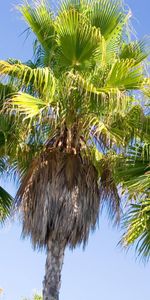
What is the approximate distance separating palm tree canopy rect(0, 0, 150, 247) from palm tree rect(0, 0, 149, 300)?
15mm

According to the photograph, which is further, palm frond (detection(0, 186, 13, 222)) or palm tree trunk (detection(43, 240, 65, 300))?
palm frond (detection(0, 186, 13, 222))

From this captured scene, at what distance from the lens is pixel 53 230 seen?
9570 mm

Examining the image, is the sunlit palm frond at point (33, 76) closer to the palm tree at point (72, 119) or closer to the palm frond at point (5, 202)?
the palm tree at point (72, 119)

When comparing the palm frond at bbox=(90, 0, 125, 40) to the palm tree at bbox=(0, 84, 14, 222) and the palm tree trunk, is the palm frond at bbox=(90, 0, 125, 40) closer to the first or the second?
the palm tree at bbox=(0, 84, 14, 222)

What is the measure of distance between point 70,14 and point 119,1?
99 cm

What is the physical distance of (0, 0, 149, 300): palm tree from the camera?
9609 millimetres

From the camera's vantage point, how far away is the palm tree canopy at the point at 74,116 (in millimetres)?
9633

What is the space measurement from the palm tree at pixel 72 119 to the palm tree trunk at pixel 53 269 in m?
0.01

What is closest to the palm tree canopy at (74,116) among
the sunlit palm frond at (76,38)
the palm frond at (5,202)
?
the sunlit palm frond at (76,38)

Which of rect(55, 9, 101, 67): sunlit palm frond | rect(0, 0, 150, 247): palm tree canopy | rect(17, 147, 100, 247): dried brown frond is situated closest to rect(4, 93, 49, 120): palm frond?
rect(0, 0, 150, 247): palm tree canopy

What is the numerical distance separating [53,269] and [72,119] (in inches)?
89.1

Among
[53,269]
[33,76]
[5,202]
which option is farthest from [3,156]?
[53,269]

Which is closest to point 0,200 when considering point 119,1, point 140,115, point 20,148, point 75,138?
point 20,148

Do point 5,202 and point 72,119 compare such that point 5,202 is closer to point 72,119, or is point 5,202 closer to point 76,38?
point 72,119
